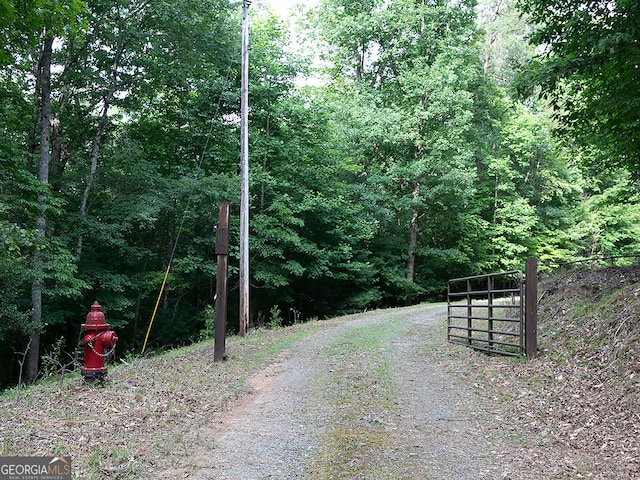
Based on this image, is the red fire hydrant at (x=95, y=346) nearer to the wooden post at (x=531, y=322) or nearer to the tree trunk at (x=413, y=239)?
the wooden post at (x=531, y=322)

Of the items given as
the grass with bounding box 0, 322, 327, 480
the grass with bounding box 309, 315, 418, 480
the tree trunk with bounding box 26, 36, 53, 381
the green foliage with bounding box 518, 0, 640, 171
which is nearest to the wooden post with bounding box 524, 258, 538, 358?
the grass with bounding box 309, 315, 418, 480

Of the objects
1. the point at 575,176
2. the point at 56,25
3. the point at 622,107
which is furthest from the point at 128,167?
the point at 575,176

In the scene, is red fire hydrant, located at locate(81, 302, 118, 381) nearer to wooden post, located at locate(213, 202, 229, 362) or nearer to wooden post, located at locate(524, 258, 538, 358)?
wooden post, located at locate(213, 202, 229, 362)

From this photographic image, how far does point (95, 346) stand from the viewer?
6.01 m

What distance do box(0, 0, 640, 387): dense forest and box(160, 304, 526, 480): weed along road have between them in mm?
4861

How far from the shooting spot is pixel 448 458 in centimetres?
413

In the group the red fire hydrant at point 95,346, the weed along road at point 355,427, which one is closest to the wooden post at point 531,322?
the weed along road at point 355,427

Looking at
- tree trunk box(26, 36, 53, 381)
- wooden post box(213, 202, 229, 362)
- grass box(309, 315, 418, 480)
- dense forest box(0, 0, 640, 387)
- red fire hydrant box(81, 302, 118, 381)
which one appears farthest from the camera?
tree trunk box(26, 36, 53, 381)

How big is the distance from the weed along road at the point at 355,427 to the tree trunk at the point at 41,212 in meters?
8.98

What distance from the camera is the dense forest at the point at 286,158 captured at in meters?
12.5

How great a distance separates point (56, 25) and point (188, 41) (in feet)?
26.3

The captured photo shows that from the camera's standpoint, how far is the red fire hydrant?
6000 mm

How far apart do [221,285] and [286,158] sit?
12029 millimetres

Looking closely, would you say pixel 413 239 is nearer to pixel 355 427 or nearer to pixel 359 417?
pixel 359 417
